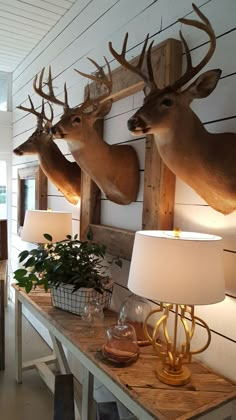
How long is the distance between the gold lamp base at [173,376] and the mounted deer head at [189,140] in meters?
0.62

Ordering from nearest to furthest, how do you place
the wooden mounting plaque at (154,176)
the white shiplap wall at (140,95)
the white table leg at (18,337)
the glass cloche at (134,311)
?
1. the white shiplap wall at (140,95)
2. the wooden mounting plaque at (154,176)
3. the glass cloche at (134,311)
4. the white table leg at (18,337)

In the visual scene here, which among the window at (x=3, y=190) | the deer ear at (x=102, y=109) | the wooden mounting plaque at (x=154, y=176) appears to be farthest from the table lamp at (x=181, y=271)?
the window at (x=3, y=190)

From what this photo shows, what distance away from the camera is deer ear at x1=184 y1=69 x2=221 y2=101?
1.07 meters

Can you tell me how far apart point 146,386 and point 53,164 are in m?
1.66

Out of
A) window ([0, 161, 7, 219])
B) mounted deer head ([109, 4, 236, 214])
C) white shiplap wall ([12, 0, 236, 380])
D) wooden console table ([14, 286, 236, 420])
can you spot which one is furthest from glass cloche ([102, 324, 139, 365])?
window ([0, 161, 7, 219])

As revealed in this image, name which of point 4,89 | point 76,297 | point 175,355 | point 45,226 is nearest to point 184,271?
point 175,355

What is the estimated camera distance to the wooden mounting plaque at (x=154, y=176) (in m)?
1.43

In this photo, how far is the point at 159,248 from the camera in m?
1.03

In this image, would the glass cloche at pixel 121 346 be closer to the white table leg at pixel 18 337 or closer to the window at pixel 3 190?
the white table leg at pixel 18 337

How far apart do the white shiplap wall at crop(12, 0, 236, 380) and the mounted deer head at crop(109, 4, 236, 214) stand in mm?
102

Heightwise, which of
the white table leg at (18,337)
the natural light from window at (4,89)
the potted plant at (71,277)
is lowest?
the white table leg at (18,337)

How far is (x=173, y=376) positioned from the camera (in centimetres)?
115

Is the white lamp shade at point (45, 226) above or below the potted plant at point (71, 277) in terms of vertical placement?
above

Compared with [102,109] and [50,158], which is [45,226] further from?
[102,109]
